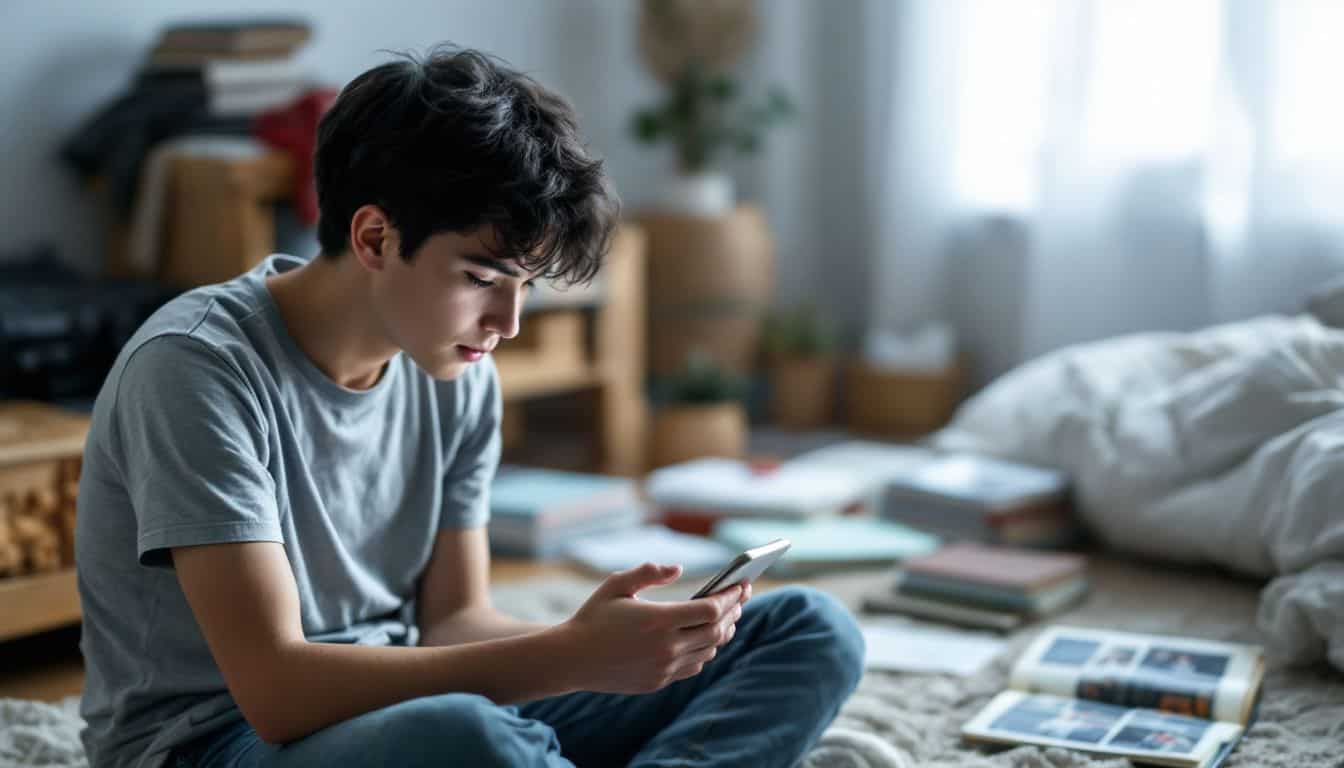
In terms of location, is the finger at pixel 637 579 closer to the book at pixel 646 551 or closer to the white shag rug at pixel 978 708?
the white shag rug at pixel 978 708

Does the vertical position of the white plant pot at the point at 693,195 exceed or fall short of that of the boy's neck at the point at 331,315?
it falls short

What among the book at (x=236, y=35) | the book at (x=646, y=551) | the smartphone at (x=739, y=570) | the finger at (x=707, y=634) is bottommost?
the book at (x=646, y=551)

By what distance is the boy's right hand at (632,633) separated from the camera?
3.43 ft

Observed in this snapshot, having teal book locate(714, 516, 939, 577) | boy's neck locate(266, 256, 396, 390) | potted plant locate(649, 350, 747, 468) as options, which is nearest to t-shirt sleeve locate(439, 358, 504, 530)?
boy's neck locate(266, 256, 396, 390)

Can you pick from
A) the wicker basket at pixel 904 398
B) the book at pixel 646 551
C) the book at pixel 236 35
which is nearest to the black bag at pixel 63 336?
the book at pixel 236 35

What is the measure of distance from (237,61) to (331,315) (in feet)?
5.03

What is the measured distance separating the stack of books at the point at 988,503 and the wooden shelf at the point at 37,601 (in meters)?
1.25

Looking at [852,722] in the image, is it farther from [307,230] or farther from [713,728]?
[307,230]

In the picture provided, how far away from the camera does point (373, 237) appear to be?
1.10m

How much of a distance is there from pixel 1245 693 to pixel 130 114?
1.99 meters

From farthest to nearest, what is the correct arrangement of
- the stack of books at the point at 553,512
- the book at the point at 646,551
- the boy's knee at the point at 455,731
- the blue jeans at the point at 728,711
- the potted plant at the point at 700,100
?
the potted plant at the point at 700,100 < the stack of books at the point at 553,512 < the book at the point at 646,551 < the blue jeans at the point at 728,711 < the boy's knee at the point at 455,731

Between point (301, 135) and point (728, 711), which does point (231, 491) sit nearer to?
point (728, 711)

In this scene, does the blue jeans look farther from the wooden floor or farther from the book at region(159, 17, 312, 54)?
the book at region(159, 17, 312, 54)

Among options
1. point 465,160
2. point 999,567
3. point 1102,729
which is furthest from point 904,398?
point 465,160
